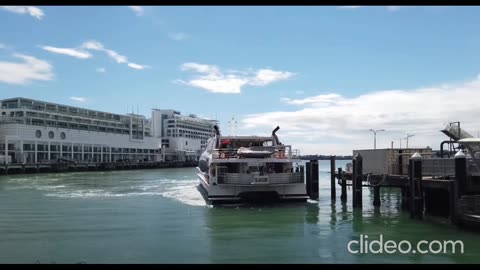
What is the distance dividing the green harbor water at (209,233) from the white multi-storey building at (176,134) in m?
146

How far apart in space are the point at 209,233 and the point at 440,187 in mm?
10925

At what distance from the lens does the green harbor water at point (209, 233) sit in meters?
16.9

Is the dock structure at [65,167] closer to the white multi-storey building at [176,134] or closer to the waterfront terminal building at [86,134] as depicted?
the waterfront terminal building at [86,134]

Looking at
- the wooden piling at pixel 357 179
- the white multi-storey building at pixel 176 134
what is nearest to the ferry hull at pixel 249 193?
the wooden piling at pixel 357 179

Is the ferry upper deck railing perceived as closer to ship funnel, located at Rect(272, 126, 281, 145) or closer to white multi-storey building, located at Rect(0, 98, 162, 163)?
ship funnel, located at Rect(272, 126, 281, 145)

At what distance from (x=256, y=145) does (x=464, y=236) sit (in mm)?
18802

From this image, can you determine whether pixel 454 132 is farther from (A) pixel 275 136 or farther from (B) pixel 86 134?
(B) pixel 86 134

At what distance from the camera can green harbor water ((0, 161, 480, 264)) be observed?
1688 cm

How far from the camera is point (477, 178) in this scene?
2202 centimetres

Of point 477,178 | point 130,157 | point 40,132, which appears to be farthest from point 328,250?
point 130,157

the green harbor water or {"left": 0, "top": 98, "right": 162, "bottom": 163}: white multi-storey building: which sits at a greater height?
{"left": 0, "top": 98, "right": 162, "bottom": 163}: white multi-storey building

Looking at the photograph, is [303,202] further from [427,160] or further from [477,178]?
[477,178]

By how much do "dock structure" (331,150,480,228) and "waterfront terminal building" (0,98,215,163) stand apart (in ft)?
299

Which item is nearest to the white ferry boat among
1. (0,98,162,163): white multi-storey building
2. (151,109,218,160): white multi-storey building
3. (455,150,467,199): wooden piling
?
(455,150,467,199): wooden piling
